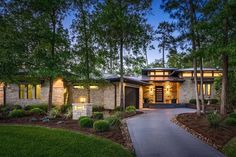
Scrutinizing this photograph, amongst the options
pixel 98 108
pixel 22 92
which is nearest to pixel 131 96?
pixel 98 108

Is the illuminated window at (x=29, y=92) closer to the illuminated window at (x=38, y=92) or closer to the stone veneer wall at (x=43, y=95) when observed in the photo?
the stone veneer wall at (x=43, y=95)

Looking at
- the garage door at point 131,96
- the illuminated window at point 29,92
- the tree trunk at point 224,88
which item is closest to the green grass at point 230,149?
the tree trunk at point 224,88

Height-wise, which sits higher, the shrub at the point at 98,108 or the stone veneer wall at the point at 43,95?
the stone veneer wall at the point at 43,95

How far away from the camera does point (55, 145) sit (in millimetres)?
8914

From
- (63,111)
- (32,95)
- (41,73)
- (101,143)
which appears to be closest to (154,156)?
(101,143)

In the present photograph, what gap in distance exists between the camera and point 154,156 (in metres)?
8.02

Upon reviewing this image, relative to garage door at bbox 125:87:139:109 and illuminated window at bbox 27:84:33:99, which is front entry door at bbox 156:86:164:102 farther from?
illuminated window at bbox 27:84:33:99

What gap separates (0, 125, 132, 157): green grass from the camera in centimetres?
799

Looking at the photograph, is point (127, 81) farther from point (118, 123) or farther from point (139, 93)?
point (118, 123)

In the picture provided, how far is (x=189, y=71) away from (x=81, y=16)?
56.9 ft

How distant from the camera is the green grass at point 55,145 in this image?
7.99 meters

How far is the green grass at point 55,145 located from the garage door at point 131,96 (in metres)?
14.7

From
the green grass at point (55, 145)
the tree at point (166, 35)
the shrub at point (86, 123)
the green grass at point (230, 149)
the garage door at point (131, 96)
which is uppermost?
the tree at point (166, 35)

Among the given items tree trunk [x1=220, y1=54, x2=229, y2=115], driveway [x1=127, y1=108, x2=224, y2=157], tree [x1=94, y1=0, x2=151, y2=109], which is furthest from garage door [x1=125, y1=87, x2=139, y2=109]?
driveway [x1=127, y1=108, x2=224, y2=157]
